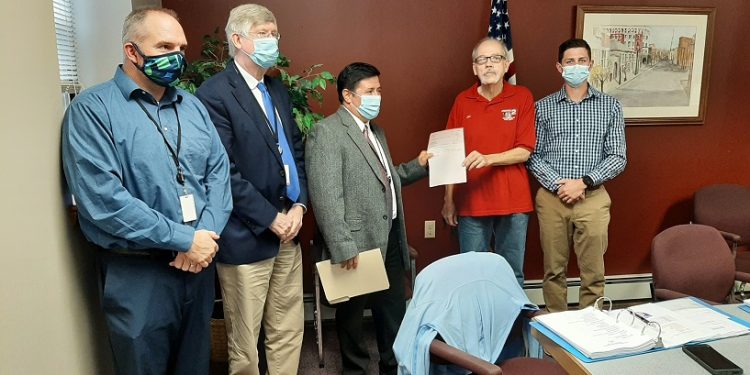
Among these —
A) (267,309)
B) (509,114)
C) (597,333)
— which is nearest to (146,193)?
(267,309)

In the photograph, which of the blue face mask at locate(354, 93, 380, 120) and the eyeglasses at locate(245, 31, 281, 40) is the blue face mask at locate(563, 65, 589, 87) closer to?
the blue face mask at locate(354, 93, 380, 120)

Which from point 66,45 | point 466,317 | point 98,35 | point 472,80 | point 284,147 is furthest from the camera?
point 472,80

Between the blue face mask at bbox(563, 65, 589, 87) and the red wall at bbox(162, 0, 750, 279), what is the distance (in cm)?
59

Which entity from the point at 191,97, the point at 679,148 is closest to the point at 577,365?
the point at 191,97

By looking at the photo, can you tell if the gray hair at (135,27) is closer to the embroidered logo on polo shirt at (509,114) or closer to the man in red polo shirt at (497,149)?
the man in red polo shirt at (497,149)

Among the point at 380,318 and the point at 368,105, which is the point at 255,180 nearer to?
the point at 368,105

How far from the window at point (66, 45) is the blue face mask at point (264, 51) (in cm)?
88

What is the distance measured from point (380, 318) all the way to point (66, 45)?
1973 millimetres

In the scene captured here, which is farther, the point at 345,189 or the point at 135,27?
the point at 345,189

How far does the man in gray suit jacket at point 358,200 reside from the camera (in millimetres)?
2332

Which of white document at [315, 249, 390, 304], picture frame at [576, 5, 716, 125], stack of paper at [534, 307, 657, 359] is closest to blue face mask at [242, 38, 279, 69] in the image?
white document at [315, 249, 390, 304]

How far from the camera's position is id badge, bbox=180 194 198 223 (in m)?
1.79

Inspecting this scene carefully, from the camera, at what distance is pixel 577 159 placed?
9.62 ft

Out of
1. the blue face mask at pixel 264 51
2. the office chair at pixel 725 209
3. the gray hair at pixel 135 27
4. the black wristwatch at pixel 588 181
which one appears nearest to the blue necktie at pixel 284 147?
the blue face mask at pixel 264 51
